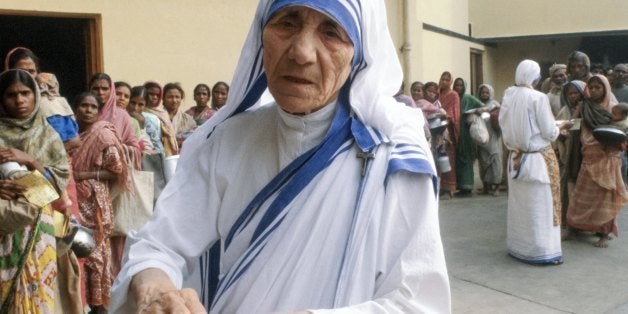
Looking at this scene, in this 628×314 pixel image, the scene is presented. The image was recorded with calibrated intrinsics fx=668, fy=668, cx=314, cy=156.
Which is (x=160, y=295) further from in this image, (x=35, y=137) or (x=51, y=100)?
(x=51, y=100)

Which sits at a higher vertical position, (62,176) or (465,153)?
(62,176)

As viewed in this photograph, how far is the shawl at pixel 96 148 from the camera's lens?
15.1 feet

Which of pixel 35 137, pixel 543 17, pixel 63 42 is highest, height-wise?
pixel 543 17

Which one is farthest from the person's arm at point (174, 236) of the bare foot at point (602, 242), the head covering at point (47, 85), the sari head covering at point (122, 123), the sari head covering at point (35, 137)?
the bare foot at point (602, 242)

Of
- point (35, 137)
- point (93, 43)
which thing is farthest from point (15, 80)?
point (93, 43)

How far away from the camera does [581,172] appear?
7438mm

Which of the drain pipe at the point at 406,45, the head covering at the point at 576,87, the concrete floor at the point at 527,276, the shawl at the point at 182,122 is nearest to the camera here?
the concrete floor at the point at 527,276

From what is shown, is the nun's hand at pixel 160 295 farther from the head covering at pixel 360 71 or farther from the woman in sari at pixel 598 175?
the woman in sari at pixel 598 175

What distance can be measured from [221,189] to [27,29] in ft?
22.9

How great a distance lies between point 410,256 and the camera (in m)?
1.41

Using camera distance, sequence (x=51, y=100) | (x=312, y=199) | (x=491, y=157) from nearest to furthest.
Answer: (x=312, y=199)
(x=51, y=100)
(x=491, y=157)

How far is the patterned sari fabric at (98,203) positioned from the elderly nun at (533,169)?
3.83 meters

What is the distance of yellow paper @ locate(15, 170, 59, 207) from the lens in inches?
131

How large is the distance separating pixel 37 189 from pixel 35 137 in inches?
18.3
